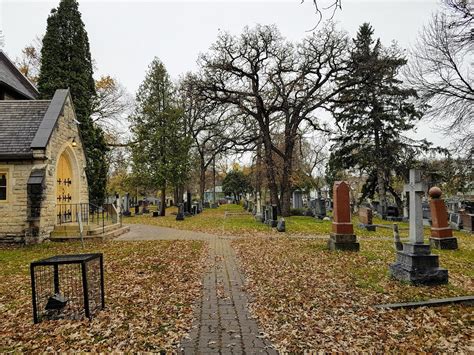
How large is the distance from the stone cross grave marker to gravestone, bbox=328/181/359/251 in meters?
3.57

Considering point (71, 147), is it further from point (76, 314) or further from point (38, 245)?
point (76, 314)

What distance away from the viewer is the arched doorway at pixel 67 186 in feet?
50.2

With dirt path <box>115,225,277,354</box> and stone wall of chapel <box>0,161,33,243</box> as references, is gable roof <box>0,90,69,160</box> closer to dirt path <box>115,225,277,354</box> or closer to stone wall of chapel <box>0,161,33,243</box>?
stone wall of chapel <box>0,161,33,243</box>

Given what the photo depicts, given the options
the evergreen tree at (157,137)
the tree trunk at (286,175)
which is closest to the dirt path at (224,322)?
the tree trunk at (286,175)

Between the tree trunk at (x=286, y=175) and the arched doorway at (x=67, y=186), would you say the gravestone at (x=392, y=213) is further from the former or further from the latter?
the arched doorway at (x=67, y=186)

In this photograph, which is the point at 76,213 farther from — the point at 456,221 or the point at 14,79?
the point at 456,221

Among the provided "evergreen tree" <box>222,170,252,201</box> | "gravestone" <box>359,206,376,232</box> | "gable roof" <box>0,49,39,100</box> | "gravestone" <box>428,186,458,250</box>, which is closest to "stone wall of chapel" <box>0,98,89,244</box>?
"gable roof" <box>0,49,39,100</box>

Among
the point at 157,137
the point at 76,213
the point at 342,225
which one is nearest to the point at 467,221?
the point at 342,225

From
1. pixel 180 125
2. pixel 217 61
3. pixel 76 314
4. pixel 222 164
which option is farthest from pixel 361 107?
pixel 222 164

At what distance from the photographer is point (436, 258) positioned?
6.70 meters

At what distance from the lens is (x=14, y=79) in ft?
64.5

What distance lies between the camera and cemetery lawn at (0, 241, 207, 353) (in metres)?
4.20

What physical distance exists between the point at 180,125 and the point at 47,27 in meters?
12.5

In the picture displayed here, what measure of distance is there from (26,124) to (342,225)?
13.7m
